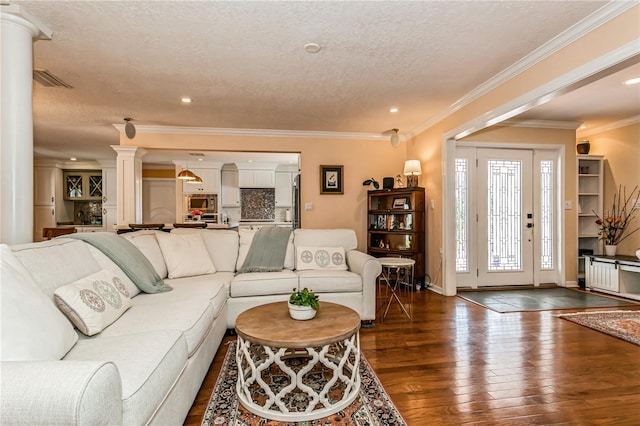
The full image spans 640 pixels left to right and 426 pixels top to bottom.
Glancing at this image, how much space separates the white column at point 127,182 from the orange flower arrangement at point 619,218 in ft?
23.5

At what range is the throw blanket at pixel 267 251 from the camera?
Answer: 3.38m

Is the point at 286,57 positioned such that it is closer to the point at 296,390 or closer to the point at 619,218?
the point at 296,390

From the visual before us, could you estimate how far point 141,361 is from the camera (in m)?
1.28

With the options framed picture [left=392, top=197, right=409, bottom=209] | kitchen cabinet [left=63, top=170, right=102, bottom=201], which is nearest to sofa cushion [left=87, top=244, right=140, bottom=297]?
framed picture [left=392, top=197, right=409, bottom=209]

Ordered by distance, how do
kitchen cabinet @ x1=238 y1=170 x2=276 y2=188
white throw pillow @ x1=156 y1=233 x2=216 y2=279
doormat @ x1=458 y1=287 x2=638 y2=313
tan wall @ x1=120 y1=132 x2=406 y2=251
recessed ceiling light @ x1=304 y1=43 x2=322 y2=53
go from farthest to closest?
kitchen cabinet @ x1=238 y1=170 x2=276 y2=188 < tan wall @ x1=120 y1=132 x2=406 y2=251 < doormat @ x1=458 y1=287 x2=638 y2=313 < white throw pillow @ x1=156 y1=233 x2=216 y2=279 < recessed ceiling light @ x1=304 y1=43 x2=322 y2=53

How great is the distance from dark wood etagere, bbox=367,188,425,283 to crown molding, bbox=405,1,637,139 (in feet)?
4.76

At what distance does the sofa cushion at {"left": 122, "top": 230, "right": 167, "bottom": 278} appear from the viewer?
2.88m

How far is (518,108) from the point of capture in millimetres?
3074

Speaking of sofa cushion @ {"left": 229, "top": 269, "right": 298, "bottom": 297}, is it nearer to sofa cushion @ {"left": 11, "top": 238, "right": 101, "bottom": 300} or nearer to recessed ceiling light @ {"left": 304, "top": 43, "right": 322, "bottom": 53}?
sofa cushion @ {"left": 11, "top": 238, "right": 101, "bottom": 300}

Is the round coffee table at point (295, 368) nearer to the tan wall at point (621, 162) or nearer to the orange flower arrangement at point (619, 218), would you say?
the orange flower arrangement at point (619, 218)

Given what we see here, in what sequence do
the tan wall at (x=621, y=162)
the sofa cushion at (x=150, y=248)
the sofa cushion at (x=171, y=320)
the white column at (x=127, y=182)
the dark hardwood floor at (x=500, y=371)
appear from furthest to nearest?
the white column at (x=127, y=182)
the tan wall at (x=621, y=162)
the sofa cushion at (x=150, y=248)
the dark hardwood floor at (x=500, y=371)
the sofa cushion at (x=171, y=320)

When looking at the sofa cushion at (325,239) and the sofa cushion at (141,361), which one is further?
the sofa cushion at (325,239)

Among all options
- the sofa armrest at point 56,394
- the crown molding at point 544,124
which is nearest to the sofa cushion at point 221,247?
the sofa armrest at point 56,394

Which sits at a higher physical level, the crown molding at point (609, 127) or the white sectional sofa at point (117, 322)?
the crown molding at point (609, 127)
